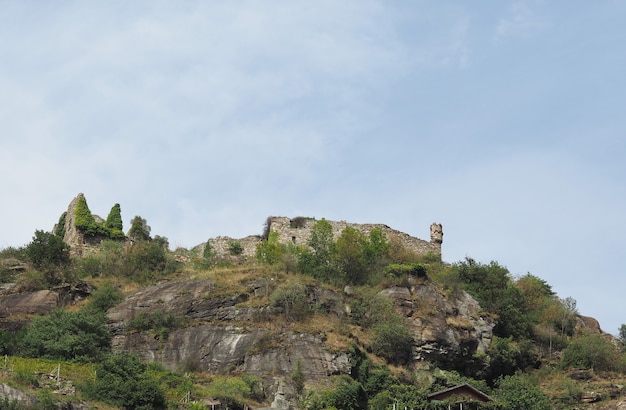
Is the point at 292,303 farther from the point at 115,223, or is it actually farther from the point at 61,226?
the point at 61,226

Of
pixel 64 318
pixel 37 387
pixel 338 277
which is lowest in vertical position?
pixel 37 387

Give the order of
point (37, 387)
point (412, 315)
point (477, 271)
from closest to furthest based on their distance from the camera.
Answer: point (37, 387), point (412, 315), point (477, 271)

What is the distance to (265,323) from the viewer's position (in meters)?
57.4

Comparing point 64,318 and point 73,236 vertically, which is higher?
point 73,236

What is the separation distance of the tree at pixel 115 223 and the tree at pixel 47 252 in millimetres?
10564

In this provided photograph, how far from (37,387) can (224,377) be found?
9496 mm

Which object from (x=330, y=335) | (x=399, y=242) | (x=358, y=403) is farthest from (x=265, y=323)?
(x=399, y=242)

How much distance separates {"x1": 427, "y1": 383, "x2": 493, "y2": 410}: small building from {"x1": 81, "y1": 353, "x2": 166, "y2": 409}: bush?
41.9ft

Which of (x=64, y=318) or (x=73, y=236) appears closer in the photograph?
(x=64, y=318)

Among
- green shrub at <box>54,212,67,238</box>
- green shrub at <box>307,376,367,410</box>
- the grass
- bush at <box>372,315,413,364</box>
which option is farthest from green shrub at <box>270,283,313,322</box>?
green shrub at <box>54,212,67,238</box>

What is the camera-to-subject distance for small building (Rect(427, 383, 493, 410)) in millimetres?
51562

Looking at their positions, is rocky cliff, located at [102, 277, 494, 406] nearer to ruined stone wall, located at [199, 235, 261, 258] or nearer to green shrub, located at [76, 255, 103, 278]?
green shrub, located at [76, 255, 103, 278]

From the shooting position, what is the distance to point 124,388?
47.5 metres

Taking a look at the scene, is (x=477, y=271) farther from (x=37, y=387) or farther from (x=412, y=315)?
(x=37, y=387)
